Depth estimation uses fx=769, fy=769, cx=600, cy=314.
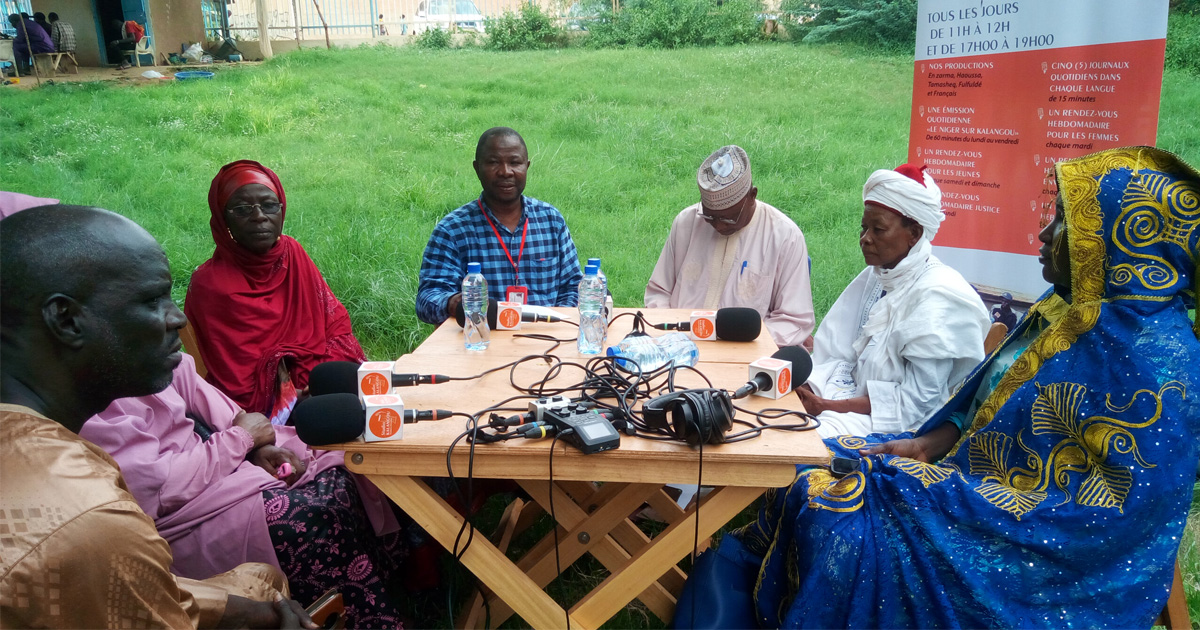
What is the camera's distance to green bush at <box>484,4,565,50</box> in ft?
27.1

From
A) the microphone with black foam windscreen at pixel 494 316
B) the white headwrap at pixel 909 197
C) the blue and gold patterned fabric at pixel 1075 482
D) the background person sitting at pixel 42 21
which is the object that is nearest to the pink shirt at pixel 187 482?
the microphone with black foam windscreen at pixel 494 316

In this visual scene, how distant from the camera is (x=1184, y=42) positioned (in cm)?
539

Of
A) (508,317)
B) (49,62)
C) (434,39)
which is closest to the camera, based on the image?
(508,317)

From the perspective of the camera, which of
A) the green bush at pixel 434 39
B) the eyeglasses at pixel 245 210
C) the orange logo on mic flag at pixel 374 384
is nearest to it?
the orange logo on mic flag at pixel 374 384

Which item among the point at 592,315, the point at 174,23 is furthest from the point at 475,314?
the point at 174,23

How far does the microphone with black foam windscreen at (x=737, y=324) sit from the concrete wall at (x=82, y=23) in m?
7.05

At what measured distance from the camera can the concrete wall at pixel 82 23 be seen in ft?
22.8

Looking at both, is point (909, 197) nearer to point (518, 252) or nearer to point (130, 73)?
point (518, 252)

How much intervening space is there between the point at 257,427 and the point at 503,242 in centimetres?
151

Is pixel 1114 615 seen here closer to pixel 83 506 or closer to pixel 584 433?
pixel 584 433

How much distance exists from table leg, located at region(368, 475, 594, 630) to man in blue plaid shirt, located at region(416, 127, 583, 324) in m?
1.64

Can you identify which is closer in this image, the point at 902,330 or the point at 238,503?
the point at 238,503

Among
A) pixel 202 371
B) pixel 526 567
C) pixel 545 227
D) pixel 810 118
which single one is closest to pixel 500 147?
pixel 545 227

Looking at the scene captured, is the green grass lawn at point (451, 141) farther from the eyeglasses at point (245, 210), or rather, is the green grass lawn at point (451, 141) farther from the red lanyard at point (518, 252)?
the eyeglasses at point (245, 210)
